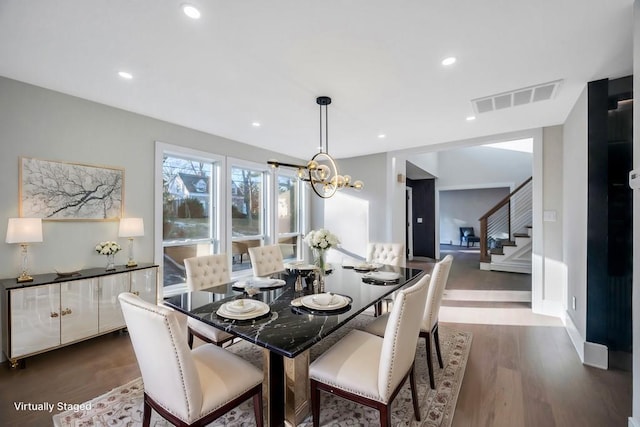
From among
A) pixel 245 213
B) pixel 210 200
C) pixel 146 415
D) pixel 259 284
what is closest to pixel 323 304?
pixel 259 284

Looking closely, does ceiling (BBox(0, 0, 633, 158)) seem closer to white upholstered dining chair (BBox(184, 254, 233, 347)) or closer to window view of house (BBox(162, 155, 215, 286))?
window view of house (BBox(162, 155, 215, 286))

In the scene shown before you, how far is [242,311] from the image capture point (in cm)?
180

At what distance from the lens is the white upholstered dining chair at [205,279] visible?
7.46 ft

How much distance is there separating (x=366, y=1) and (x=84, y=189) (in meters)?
3.22

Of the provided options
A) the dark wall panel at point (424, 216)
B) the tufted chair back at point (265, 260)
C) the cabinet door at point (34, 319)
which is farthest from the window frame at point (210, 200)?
the dark wall panel at point (424, 216)

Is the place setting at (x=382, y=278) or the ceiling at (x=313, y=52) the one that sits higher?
the ceiling at (x=313, y=52)

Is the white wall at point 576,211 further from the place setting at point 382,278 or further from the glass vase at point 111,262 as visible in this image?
the glass vase at point 111,262

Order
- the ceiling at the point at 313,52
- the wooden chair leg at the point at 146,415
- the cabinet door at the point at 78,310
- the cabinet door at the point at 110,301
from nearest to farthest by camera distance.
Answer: the wooden chair leg at the point at 146,415 < the ceiling at the point at 313,52 < the cabinet door at the point at 78,310 < the cabinet door at the point at 110,301

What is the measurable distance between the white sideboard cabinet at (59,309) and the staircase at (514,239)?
7.25 meters

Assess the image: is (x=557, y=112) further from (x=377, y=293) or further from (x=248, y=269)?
(x=248, y=269)

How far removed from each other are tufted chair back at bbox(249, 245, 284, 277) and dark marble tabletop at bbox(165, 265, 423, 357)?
585 millimetres

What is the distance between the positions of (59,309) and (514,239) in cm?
864

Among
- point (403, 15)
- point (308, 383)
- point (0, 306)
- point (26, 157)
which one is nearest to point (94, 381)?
point (0, 306)

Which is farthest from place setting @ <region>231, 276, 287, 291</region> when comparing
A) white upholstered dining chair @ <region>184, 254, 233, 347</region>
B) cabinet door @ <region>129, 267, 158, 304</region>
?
cabinet door @ <region>129, 267, 158, 304</region>
